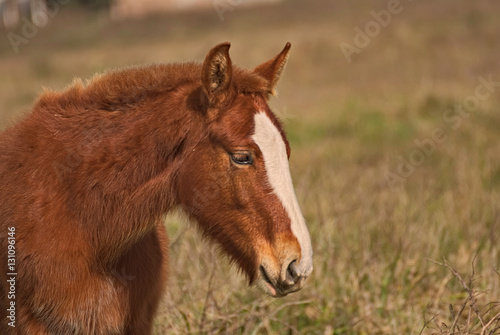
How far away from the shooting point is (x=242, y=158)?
276 centimetres

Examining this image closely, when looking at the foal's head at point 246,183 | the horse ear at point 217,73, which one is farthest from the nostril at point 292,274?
the horse ear at point 217,73

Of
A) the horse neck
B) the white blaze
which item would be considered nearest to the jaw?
the white blaze

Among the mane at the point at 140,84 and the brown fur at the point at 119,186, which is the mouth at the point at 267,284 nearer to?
the brown fur at the point at 119,186

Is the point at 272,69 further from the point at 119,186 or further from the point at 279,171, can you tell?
the point at 119,186

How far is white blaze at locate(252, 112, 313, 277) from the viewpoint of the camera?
2.67 meters

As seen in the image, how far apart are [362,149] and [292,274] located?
871 centimetres

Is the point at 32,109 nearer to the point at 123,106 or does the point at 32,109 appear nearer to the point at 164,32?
the point at 123,106

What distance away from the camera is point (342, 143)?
11.5 m

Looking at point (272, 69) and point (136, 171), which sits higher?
point (272, 69)

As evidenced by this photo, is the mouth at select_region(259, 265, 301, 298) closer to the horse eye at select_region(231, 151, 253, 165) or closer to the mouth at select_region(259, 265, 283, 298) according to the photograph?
the mouth at select_region(259, 265, 283, 298)

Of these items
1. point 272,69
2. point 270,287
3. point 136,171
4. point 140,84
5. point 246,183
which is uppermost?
point 272,69

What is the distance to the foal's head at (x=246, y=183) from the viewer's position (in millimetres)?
2680

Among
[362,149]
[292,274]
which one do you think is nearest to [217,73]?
[292,274]

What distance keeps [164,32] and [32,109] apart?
25.1 metres
